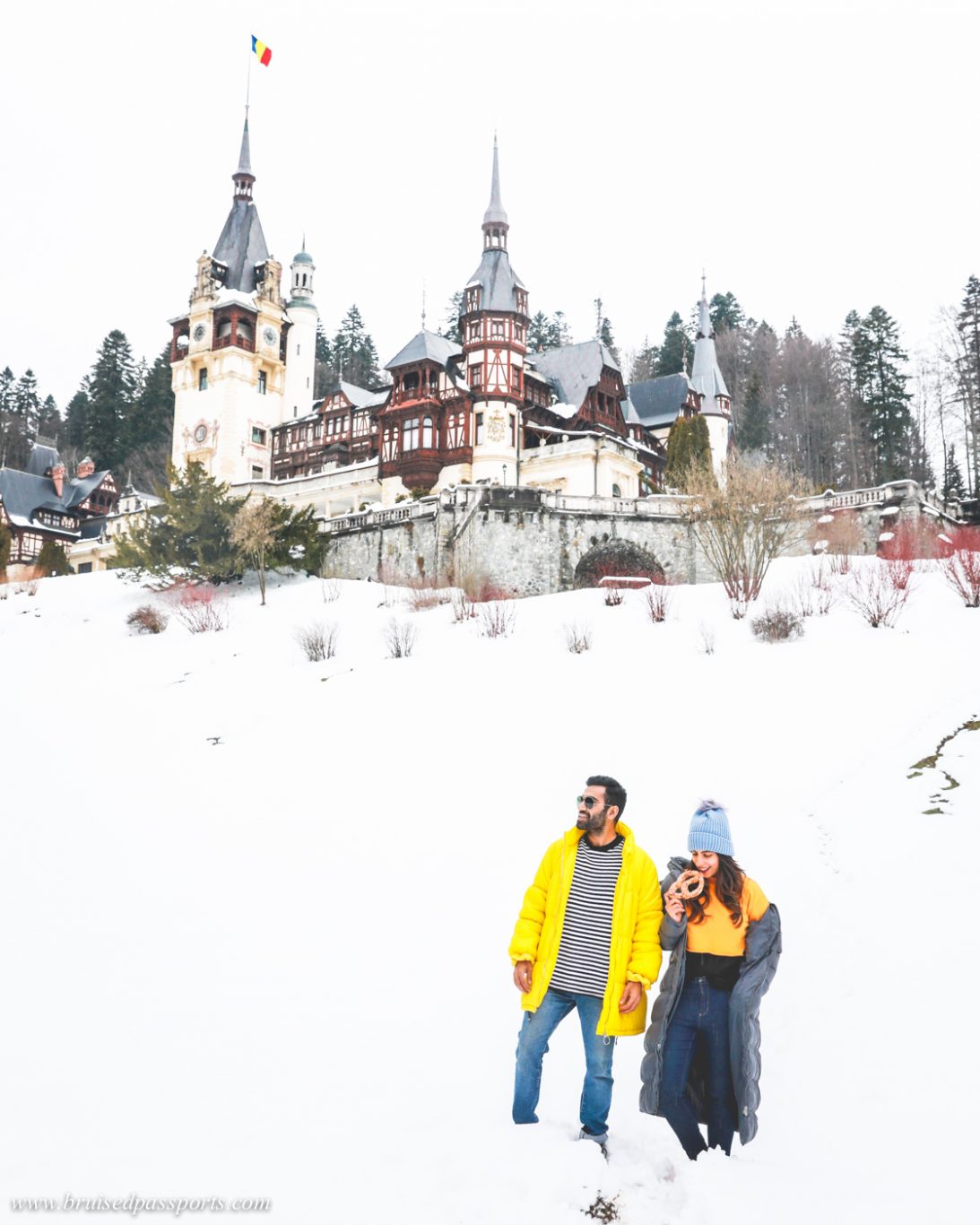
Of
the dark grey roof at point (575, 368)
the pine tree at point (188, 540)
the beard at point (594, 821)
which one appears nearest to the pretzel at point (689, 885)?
the beard at point (594, 821)

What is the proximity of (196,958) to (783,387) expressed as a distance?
61901mm

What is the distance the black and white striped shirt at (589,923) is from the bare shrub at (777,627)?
12073 mm

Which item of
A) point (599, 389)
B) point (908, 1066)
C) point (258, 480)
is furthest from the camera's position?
point (258, 480)

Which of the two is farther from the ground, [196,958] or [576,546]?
[576,546]

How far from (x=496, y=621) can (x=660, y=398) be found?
36127mm

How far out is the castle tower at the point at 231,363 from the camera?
52.3 metres

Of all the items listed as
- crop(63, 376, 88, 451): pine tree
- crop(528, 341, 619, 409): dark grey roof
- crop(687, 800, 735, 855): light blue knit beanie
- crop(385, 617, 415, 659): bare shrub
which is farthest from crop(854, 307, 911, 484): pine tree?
crop(63, 376, 88, 451): pine tree

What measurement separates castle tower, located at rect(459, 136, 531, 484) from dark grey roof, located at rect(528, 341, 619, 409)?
10.4 feet

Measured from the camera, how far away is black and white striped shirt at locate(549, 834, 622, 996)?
4617 mm

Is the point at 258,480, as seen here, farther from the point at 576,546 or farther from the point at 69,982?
the point at 69,982

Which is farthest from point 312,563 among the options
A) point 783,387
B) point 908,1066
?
point 783,387

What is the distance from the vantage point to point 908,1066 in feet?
18.9

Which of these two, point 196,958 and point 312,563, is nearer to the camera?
point 196,958

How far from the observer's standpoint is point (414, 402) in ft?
136
